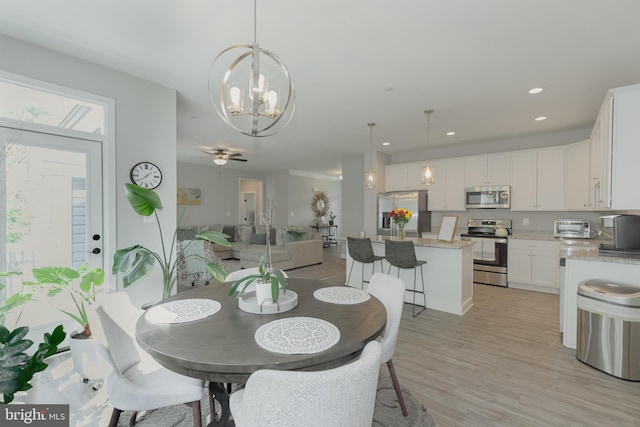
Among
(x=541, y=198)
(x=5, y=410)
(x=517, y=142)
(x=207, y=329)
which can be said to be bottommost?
(x=5, y=410)

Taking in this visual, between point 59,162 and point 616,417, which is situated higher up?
point 59,162

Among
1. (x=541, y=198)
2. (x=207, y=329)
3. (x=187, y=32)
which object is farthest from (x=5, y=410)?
(x=541, y=198)

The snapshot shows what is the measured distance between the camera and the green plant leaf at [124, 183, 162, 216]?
2432 mm

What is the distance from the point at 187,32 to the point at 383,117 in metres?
2.83

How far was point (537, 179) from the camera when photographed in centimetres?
502

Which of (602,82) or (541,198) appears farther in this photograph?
Answer: (541,198)

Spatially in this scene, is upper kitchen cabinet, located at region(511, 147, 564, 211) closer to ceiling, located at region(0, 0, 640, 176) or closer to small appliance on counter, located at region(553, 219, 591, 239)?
small appliance on counter, located at region(553, 219, 591, 239)

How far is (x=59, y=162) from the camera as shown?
105 inches

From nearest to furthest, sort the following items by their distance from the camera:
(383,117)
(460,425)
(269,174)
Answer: (460,425)
(383,117)
(269,174)

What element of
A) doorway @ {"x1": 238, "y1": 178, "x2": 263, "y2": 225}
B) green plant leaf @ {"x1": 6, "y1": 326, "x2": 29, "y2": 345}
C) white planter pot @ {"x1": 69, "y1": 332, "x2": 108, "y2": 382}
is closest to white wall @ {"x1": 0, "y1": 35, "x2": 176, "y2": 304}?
white planter pot @ {"x1": 69, "y1": 332, "x2": 108, "y2": 382}

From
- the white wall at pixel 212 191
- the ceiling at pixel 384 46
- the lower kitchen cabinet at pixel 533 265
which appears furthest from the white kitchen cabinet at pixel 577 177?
the white wall at pixel 212 191

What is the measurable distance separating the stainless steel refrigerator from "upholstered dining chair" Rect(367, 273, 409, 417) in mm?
3864

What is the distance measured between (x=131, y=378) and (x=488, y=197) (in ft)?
19.1

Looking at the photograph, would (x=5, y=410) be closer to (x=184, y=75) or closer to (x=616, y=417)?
(x=184, y=75)
